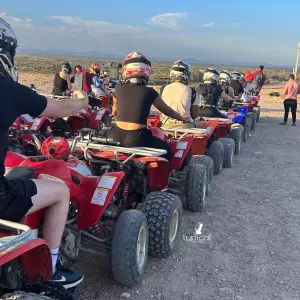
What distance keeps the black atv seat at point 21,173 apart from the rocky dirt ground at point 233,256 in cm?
137

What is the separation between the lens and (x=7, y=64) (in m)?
2.61

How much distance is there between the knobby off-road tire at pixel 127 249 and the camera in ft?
11.7

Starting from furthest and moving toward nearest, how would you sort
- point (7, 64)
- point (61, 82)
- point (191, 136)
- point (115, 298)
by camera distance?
point (61, 82), point (191, 136), point (115, 298), point (7, 64)

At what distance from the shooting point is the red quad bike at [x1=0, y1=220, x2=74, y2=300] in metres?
2.22

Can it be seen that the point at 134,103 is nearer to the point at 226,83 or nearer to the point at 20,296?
the point at 20,296

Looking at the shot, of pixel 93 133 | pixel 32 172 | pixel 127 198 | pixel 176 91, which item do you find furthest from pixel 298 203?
pixel 32 172

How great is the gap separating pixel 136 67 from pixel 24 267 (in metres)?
Answer: 2.87

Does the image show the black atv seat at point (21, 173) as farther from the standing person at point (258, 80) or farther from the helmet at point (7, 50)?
the standing person at point (258, 80)

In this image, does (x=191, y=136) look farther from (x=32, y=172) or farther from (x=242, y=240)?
(x=32, y=172)

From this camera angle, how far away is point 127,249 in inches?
141

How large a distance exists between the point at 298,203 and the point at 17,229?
16.8ft

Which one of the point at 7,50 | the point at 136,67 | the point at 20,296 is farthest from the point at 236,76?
the point at 20,296

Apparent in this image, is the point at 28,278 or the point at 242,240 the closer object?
the point at 28,278
